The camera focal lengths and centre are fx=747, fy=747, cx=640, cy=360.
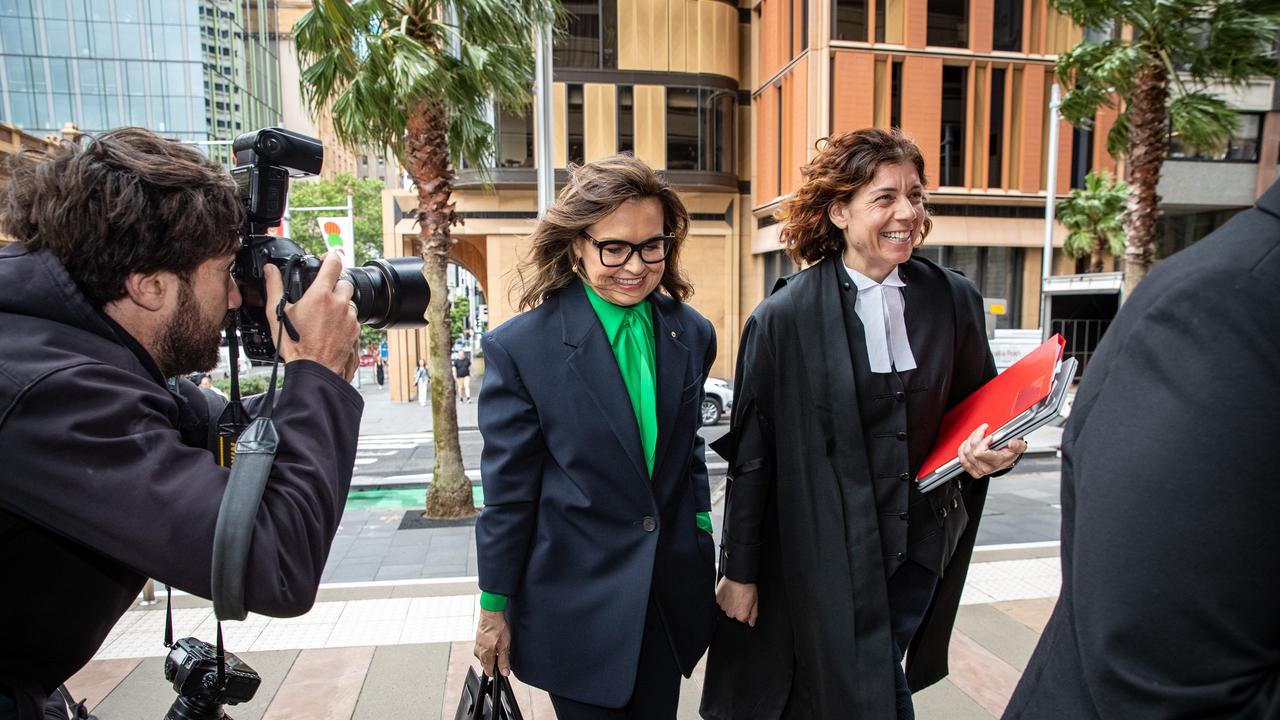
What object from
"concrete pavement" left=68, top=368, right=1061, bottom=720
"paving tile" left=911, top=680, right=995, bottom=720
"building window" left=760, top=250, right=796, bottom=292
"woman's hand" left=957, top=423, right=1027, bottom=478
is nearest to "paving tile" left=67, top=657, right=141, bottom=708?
"concrete pavement" left=68, top=368, right=1061, bottom=720

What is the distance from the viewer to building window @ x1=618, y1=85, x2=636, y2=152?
899 inches

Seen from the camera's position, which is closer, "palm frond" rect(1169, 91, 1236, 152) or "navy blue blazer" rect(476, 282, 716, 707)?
"navy blue blazer" rect(476, 282, 716, 707)

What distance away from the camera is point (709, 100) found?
76.3 ft

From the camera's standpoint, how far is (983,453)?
78.6 inches

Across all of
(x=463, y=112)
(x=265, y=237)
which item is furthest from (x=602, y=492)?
(x=463, y=112)

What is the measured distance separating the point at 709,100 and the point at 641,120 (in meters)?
2.28

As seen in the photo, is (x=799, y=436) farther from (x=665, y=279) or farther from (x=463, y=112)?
(x=463, y=112)

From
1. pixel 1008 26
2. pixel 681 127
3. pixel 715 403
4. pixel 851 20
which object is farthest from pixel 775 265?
pixel 1008 26

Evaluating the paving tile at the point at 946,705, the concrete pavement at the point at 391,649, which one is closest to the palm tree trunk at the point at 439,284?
the concrete pavement at the point at 391,649

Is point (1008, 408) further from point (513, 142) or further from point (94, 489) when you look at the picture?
point (513, 142)

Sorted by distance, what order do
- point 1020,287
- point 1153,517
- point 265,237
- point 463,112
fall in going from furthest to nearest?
point 1020,287
point 463,112
point 265,237
point 1153,517

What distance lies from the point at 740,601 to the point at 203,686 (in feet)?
4.78

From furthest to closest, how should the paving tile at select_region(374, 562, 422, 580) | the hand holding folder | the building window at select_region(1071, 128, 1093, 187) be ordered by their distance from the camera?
the building window at select_region(1071, 128, 1093, 187) < the paving tile at select_region(374, 562, 422, 580) < the hand holding folder

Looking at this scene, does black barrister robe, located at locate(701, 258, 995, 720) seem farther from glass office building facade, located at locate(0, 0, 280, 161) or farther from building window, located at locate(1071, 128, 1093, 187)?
glass office building facade, located at locate(0, 0, 280, 161)
